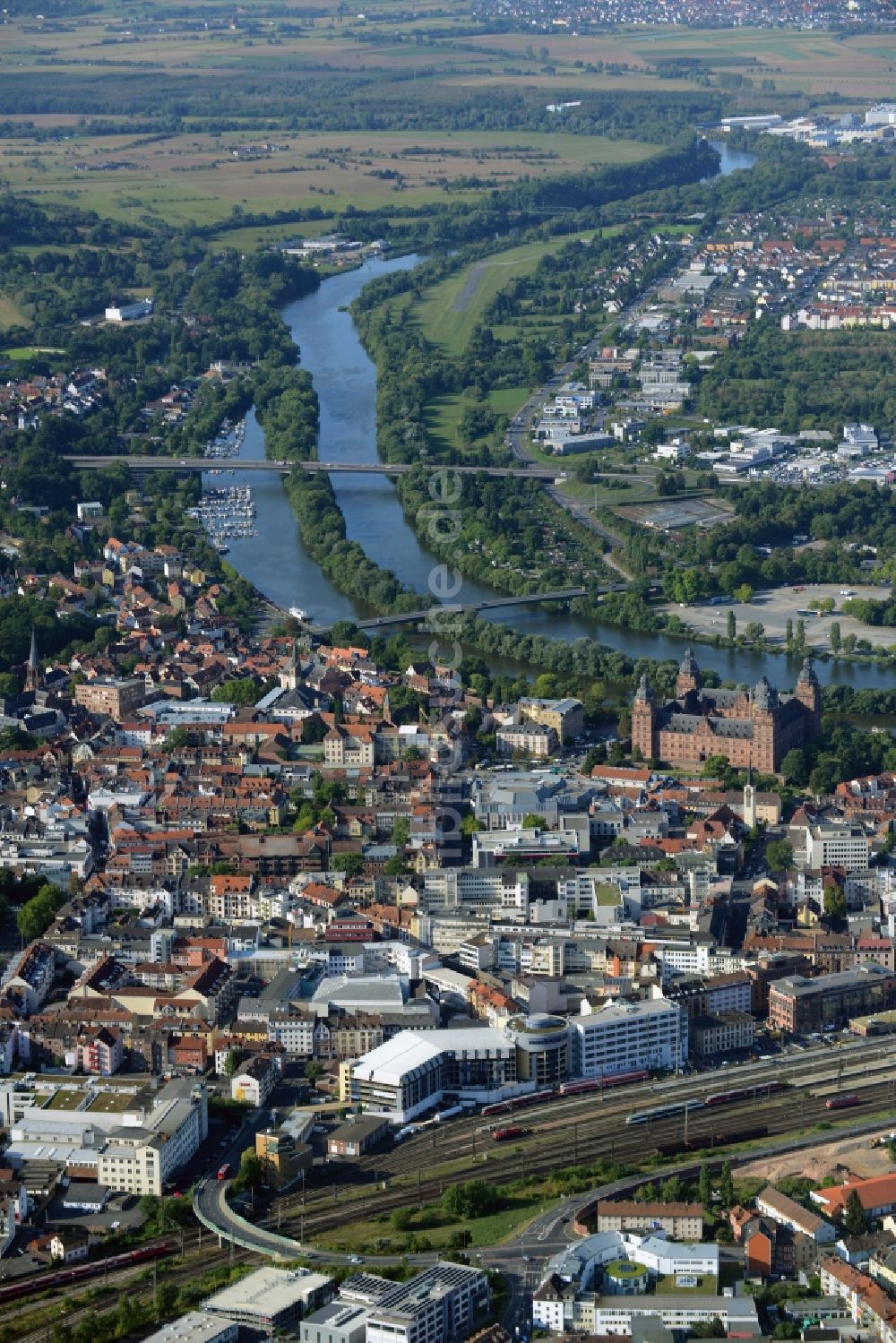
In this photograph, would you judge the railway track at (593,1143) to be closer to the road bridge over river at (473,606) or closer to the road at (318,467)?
the road bridge over river at (473,606)

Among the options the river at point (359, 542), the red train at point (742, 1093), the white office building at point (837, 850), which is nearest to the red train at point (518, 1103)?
the red train at point (742, 1093)

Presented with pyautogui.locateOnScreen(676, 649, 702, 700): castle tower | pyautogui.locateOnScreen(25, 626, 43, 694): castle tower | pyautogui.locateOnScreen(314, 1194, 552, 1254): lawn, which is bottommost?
pyautogui.locateOnScreen(314, 1194, 552, 1254): lawn

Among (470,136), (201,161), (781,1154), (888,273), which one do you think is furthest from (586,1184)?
(470,136)

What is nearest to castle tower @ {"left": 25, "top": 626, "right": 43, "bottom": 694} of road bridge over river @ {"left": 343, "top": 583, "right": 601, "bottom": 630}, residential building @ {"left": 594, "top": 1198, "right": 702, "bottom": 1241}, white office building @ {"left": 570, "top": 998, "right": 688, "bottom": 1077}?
road bridge over river @ {"left": 343, "top": 583, "right": 601, "bottom": 630}

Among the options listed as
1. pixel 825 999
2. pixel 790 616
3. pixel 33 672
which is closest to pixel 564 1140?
pixel 825 999

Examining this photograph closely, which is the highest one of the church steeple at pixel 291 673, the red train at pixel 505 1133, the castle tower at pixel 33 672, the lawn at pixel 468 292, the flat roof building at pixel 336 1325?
the lawn at pixel 468 292

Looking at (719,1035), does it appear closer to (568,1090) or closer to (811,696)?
(568,1090)

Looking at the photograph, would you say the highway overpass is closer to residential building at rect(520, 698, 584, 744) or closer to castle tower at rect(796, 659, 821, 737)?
residential building at rect(520, 698, 584, 744)

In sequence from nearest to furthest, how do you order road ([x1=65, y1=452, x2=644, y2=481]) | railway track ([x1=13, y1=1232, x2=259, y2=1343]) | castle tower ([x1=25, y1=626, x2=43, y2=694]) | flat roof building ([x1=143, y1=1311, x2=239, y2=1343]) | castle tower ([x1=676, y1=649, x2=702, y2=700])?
flat roof building ([x1=143, y1=1311, x2=239, y2=1343]), railway track ([x1=13, y1=1232, x2=259, y2=1343]), castle tower ([x1=676, y1=649, x2=702, y2=700]), castle tower ([x1=25, y1=626, x2=43, y2=694]), road ([x1=65, y1=452, x2=644, y2=481])
